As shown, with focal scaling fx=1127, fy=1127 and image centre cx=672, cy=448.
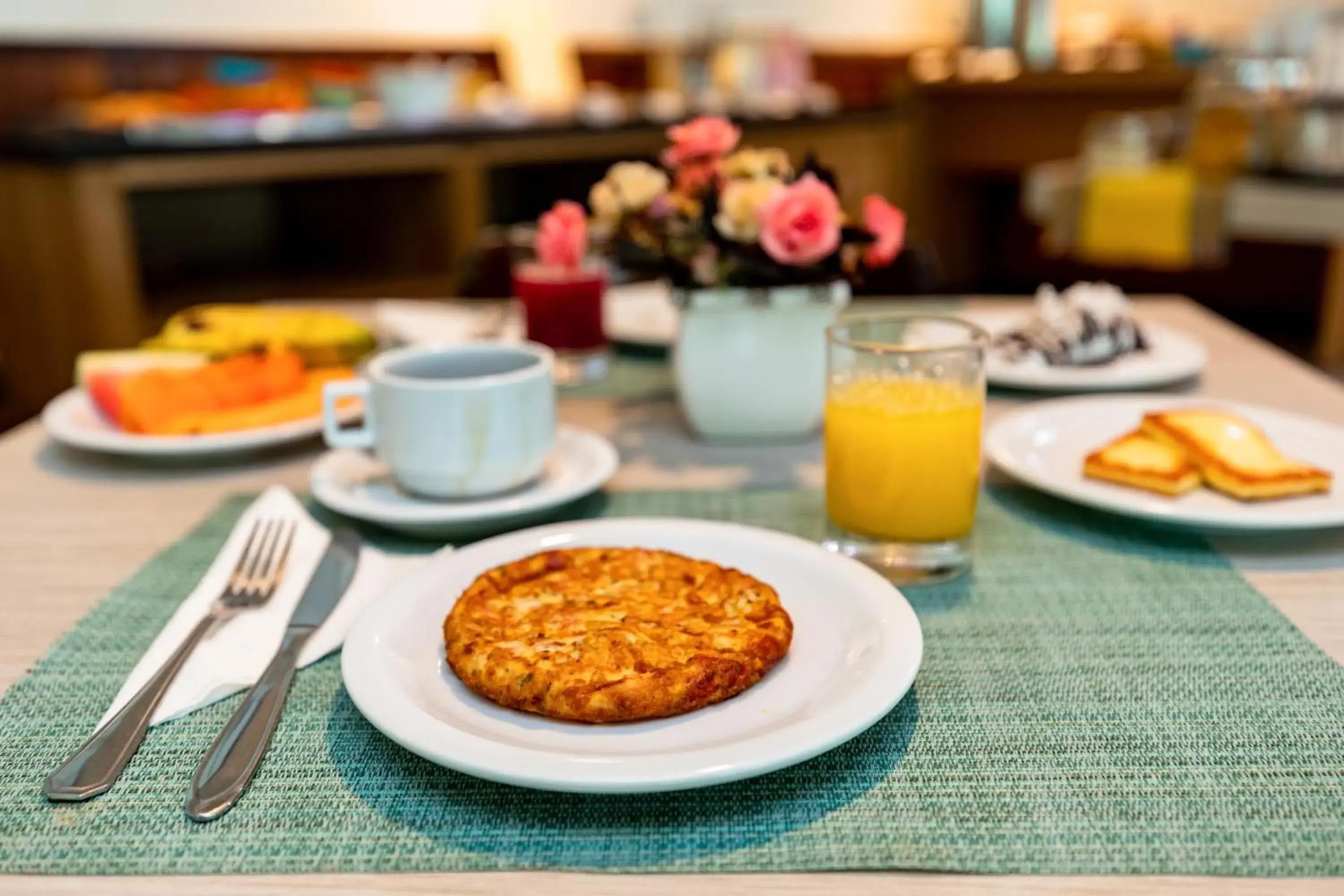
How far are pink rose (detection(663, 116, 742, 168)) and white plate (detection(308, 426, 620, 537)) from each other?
30 centimetres

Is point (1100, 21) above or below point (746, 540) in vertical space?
above

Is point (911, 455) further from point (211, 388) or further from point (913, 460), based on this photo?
point (211, 388)

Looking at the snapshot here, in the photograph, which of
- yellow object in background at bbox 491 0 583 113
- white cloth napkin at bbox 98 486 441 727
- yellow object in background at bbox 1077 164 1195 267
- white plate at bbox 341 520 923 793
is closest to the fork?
white cloth napkin at bbox 98 486 441 727

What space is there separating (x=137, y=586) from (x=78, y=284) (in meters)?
2.32

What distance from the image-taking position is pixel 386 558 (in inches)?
33.6

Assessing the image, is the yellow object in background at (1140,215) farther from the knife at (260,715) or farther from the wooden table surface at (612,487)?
the knife at (260,715)

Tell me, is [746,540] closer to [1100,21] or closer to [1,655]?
[1,655]

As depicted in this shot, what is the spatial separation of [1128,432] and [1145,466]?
171mm

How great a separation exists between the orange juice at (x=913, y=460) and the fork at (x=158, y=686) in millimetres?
427

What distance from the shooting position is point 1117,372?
4.21 feet

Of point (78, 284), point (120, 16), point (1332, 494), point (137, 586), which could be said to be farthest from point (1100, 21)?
point (137, 586)

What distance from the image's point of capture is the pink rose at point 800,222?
996 mm

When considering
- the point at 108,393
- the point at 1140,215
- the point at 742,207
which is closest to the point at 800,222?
the point at 742,207

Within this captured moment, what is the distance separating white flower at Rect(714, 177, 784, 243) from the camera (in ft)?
3.33
